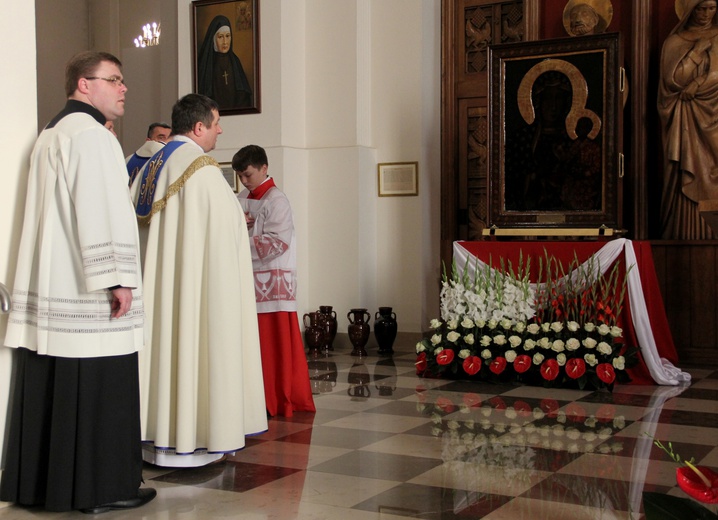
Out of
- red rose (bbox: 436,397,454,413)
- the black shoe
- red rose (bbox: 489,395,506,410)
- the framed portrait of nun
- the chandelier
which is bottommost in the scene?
red rose (bbox: 436,397,454,413)

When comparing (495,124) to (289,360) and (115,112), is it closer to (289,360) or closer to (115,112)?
(289,360)

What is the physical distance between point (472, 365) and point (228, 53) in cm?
504

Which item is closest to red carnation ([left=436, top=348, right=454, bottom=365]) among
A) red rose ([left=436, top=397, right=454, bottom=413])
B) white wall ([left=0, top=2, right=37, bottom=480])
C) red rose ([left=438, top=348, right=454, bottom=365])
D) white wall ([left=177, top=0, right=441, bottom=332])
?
red rose ([left=438, top=348, right=454, bottom=365])

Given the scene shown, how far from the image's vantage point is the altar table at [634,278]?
7.82 m

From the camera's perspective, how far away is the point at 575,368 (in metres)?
7.32

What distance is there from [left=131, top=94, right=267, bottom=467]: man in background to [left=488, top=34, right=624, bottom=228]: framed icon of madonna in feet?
14.6

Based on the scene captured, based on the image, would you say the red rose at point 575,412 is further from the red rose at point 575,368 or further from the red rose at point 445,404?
the red rose at point 445,404

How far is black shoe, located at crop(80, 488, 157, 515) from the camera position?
4137 millimetres

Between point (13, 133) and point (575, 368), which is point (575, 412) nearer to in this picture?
point (575, 368)

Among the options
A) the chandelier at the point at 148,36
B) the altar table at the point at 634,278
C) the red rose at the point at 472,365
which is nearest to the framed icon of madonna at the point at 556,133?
the altar table at the point at 634,278

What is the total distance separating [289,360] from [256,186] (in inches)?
48.2

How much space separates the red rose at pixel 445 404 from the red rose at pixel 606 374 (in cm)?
120

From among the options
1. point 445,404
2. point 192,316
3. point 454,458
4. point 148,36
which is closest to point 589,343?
point 445,404

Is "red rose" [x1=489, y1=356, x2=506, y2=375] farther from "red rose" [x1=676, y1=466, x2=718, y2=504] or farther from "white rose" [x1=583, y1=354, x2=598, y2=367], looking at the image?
"red rose" [x1=676, y1=466, x2=718, y2=504]
